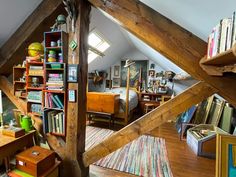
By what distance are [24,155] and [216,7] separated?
235cm

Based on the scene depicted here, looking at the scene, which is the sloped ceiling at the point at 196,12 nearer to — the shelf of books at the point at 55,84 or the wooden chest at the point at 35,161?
the shelf of books at the point at 55,84

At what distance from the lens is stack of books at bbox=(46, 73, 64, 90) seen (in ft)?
6.48

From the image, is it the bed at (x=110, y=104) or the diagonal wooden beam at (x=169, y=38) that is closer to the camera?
the diagonal wooden beam at (x=169, y=38)

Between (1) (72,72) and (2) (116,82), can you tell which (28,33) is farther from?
(2) (116,82)

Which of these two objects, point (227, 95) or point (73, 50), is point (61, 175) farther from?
point (227, 95)

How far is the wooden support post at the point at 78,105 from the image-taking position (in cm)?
188

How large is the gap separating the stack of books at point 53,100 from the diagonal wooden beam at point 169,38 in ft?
4.10

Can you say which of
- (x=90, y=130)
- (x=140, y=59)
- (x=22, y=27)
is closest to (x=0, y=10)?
(x=22, y=27)

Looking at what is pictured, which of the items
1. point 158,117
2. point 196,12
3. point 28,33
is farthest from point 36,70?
point 196,12

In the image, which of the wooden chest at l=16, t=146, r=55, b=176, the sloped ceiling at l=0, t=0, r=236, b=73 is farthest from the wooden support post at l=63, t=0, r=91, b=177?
the sloped ceiling at l=0, t=0, r=236, b=73

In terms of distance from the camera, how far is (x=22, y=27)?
8.26ft

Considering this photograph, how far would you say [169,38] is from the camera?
152cm

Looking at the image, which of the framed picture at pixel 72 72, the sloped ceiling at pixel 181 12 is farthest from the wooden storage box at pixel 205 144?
the framed picture at pixel 72 72

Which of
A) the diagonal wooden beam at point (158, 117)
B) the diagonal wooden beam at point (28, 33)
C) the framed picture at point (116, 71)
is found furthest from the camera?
the framed picture at point (116, 71)
